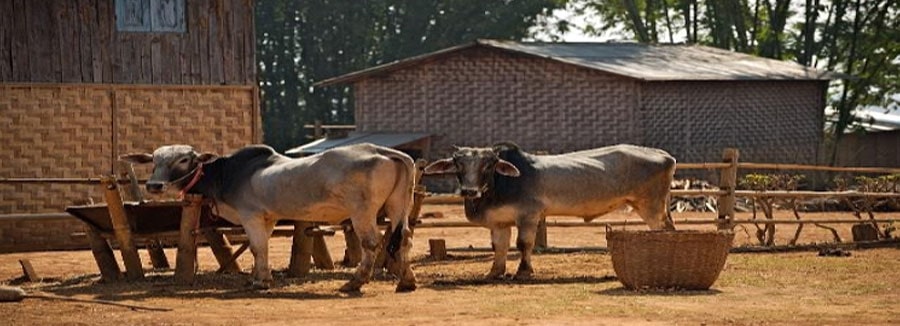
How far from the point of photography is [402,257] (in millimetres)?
15070

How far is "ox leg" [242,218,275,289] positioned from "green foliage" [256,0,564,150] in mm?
41314

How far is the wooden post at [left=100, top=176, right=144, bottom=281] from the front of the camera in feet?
52.2

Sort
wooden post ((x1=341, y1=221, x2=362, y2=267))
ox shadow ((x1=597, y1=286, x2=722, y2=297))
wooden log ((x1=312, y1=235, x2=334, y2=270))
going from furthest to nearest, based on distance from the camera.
Answer: wooden post ((x1=341, y1=221, x2=362, y2=267)), wooden log ((x1=312, y1=235, x2=334, y2=270)), ox shadow ((x1=597, y1=286, x2=722, y2=297))

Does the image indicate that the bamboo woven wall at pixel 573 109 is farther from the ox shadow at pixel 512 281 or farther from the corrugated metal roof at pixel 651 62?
the ox shadow at pixel 512 281

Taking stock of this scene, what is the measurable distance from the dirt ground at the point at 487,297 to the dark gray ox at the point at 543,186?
1.95 feet

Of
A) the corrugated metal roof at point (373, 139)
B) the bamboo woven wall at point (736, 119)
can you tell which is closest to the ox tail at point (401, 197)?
the corrugated metal roof at point (373, 139)

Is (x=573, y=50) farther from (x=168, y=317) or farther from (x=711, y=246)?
(x=168, y=317)

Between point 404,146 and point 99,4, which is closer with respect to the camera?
point 99,4

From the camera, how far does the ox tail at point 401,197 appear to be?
49.9 feet

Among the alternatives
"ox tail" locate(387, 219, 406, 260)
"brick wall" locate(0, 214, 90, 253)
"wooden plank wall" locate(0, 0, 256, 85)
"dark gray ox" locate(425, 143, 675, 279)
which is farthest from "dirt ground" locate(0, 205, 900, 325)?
"wooden plank wall" locate(0, 0, 256, 85)

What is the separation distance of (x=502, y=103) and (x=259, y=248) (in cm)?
2141

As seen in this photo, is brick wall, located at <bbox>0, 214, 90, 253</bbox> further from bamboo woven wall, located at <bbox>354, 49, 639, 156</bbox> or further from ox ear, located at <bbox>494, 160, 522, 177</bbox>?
bamboo woven wall, located at <bbox>354, 49, 639, 156</bbox>

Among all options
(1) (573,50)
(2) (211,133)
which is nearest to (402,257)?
(2) (211,133)

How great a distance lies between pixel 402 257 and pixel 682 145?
69.6 ft
